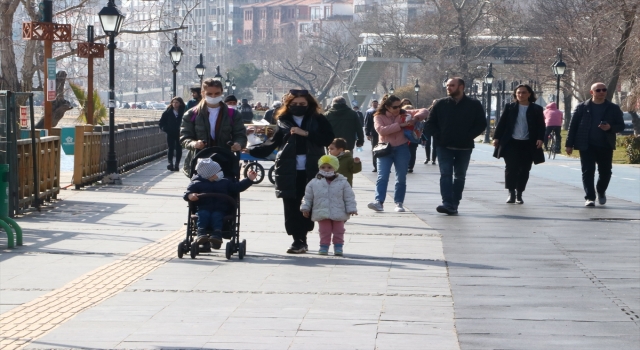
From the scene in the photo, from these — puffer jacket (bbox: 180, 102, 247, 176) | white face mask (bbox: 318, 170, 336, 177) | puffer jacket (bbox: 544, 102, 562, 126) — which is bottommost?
puffer jacket (bbox: 544, 102, 562, 126)

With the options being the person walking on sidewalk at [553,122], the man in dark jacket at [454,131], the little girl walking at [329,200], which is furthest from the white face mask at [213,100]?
the person walking on sidewalk at [553,122]

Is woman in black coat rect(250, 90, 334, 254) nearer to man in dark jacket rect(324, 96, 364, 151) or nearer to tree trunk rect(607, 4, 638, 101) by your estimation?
man in dark jacket rect(324, 96, 364, 151)

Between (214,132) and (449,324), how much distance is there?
4.14m

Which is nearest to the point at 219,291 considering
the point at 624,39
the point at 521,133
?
the point at 521,133

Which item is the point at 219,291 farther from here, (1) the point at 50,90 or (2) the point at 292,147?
(1) the point at 50,90

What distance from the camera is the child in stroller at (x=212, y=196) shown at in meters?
10.2

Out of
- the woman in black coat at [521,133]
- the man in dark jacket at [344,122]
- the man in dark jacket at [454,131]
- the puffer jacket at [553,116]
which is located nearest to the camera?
the man in dark jacket at [454,131]

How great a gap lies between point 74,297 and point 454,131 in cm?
779

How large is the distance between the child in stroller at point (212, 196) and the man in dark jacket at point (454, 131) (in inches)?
206

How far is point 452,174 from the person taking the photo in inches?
603

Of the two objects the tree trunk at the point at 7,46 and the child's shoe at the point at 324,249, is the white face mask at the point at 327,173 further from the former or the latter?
the tree trunk at the point at 7,46

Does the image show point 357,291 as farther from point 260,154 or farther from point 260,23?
point 260,23

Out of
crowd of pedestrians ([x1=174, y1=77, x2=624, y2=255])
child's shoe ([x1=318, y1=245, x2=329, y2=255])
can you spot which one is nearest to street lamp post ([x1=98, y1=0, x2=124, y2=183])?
crowd of pedestrians ([x1=174, y1=77, x2=624, y2=255])

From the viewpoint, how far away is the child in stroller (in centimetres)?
1023
